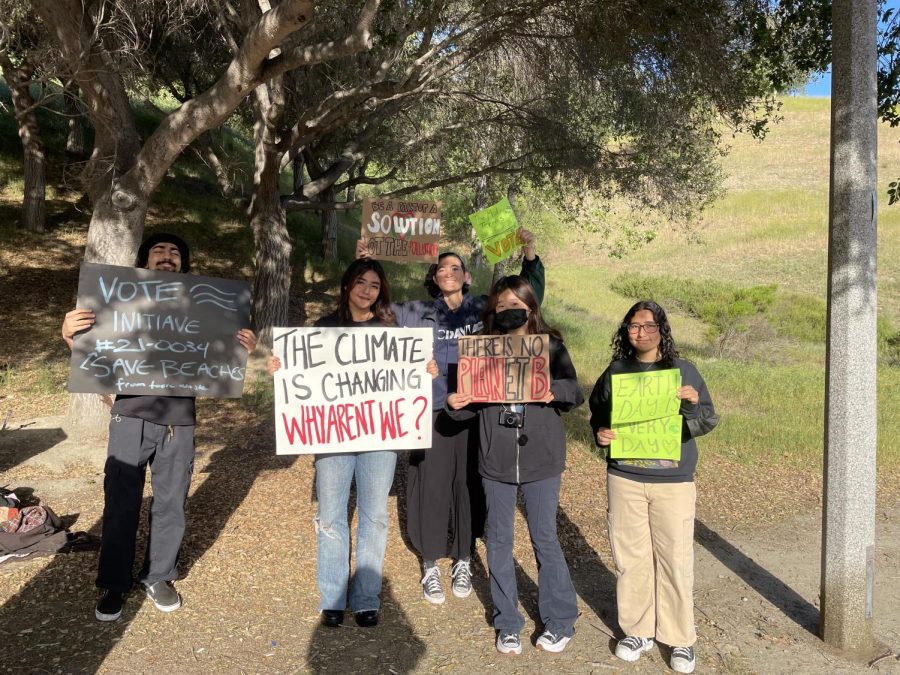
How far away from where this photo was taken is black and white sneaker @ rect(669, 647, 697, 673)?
12.2ft

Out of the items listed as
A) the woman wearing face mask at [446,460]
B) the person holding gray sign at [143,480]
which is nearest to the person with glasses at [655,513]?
the woman wearing face mask at [446,460]

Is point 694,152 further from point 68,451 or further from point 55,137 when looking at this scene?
point 55,137

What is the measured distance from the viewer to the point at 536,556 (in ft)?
12.7

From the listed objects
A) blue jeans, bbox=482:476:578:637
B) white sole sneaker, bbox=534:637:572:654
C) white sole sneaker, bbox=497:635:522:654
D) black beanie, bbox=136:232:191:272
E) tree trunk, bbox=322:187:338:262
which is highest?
tree trunk, bbox=322:187:338:262

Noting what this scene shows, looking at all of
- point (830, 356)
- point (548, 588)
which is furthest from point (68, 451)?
point (830, 356)

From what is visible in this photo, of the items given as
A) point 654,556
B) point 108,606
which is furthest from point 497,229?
point 108,606

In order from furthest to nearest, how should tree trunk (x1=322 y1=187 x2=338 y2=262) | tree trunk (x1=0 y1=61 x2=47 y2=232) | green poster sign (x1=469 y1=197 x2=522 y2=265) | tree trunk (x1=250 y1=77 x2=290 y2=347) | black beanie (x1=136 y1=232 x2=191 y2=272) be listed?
1. tree trunk (x1=322 y1=187 x2=338 y2=262)
2. tree trunk (x1=0 y1=61 x2=47 y2=232)
3. tree trunk (x1=250 y1=77 x2=290 y2=347)
4. green poster sign (x1=469 y1=197 x2=522 y2=265)
5. black beanie (x1=136 y1=232 x2=191 y2=272)

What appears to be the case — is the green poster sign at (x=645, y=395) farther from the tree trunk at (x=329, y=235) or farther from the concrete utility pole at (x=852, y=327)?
the tree trunk at (x=329, y=235)

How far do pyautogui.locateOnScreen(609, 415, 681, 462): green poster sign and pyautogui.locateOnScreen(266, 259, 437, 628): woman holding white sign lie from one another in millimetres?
1096

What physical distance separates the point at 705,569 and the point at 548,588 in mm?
1903

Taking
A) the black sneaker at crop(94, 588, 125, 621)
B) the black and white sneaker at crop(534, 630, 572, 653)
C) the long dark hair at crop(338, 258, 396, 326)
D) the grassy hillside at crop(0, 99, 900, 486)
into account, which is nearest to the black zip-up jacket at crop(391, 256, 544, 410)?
the long dark hair at crop(338, 258, 396, 326)

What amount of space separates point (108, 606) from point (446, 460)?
2083mm

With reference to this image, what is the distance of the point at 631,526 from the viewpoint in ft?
12.4

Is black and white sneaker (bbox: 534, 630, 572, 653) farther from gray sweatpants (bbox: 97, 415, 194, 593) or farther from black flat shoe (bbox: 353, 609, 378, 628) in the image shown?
gray sweatpants (bbox: 97, 415, 194, 593)
